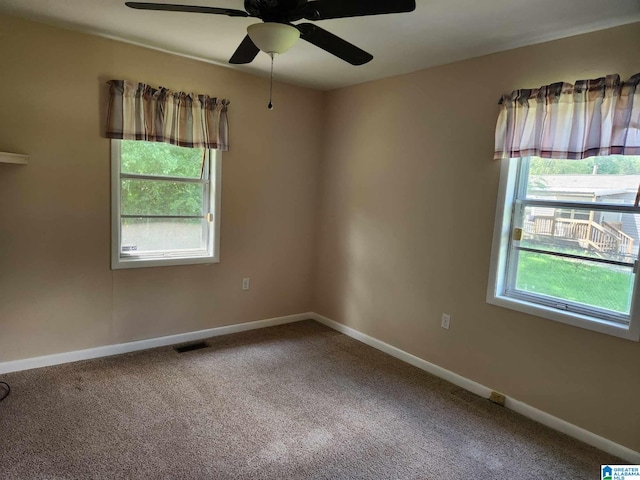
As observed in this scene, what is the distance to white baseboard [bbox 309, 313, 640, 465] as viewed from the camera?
2.23 meters

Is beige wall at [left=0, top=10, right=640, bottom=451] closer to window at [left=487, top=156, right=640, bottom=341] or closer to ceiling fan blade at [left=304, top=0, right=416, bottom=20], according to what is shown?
window at [left=487, top=156, right=640, bottom=341]

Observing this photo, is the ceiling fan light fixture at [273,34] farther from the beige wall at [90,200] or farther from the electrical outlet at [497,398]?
the electrical outlet at [497,398]

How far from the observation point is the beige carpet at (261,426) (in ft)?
6.56

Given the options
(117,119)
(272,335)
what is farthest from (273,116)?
(272,335)

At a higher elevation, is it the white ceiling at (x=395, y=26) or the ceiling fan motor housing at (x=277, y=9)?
the white ceiling at (x=395, y=26)

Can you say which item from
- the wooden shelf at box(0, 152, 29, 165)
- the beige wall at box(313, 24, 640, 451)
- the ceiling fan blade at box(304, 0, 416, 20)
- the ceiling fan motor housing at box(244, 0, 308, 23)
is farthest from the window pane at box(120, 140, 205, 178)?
the ceiling fan blade at box(304, 0, 416, 20)

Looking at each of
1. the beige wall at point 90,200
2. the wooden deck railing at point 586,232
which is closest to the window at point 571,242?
the wooden deck railing at point 586,232

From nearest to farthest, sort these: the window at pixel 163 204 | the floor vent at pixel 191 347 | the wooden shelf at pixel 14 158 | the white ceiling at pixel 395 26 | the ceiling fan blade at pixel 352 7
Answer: the ceiling fan blade at pixel 352 7 < the white ceiling at pixel 395 26 < the wooden shelf at pixel 14 158 < the window at pixel 163 204 < the floor vent at pixel 191 347

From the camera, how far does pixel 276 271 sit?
13.2ft

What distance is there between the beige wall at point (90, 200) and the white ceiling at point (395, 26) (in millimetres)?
208

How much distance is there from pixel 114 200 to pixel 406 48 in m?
2.32

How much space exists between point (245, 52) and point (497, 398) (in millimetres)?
2645

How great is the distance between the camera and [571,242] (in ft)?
8.11

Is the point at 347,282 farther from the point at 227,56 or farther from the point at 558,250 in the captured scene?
the point at 227,56
